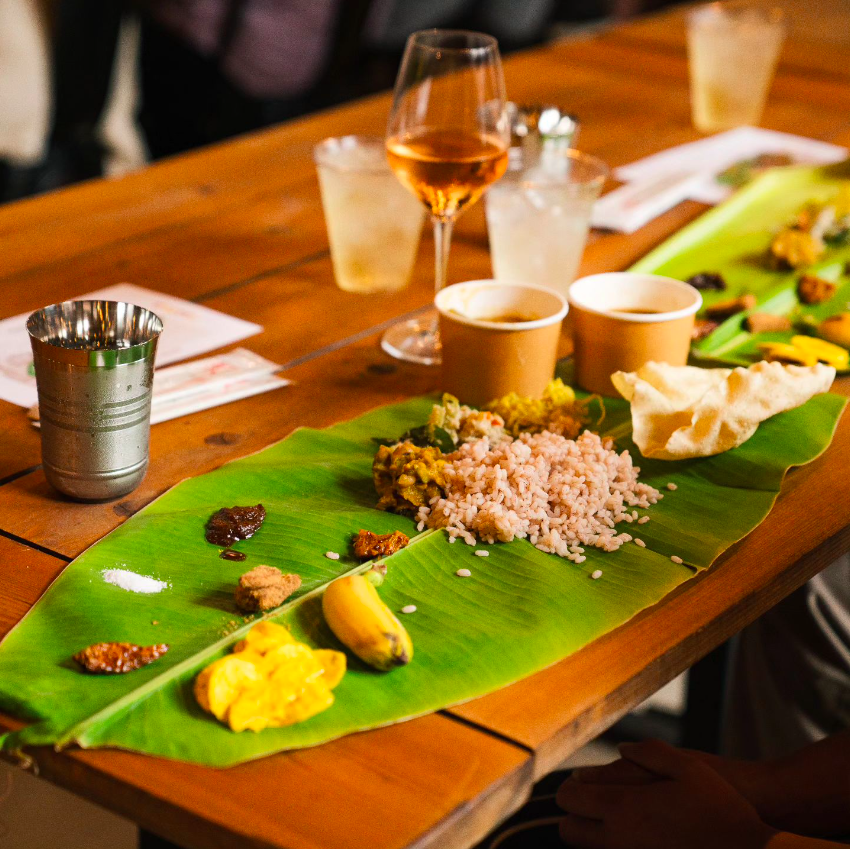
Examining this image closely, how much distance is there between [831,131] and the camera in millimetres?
2479

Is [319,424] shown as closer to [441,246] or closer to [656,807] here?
[441,246]

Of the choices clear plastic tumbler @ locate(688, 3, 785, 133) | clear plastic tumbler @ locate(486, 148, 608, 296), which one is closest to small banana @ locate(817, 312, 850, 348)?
clear plastic tumbler @ locate(486, 148, 608, 296)

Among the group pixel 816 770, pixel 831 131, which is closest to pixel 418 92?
pixel 816 770

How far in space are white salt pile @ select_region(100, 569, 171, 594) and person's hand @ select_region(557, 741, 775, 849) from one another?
487 mm

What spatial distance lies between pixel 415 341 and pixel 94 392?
548 millimetres

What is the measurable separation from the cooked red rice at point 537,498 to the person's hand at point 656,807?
0.28 metres

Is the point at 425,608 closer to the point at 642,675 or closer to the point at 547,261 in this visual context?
the point at 642,675

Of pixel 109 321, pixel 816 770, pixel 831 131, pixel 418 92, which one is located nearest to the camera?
pixel 109 321

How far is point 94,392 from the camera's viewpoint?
40.4 inches

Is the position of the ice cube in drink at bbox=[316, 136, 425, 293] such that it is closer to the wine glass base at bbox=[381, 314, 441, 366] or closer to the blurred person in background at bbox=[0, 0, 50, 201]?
the wine glass base at bbox=[381, 314, 441, 366]

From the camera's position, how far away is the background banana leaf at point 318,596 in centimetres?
79

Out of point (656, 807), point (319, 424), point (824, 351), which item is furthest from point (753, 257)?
point (656, 807)

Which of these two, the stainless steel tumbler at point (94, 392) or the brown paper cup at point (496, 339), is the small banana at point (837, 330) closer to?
the brown paper cup at point (496, 339)

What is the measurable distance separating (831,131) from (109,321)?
188 centimetres
